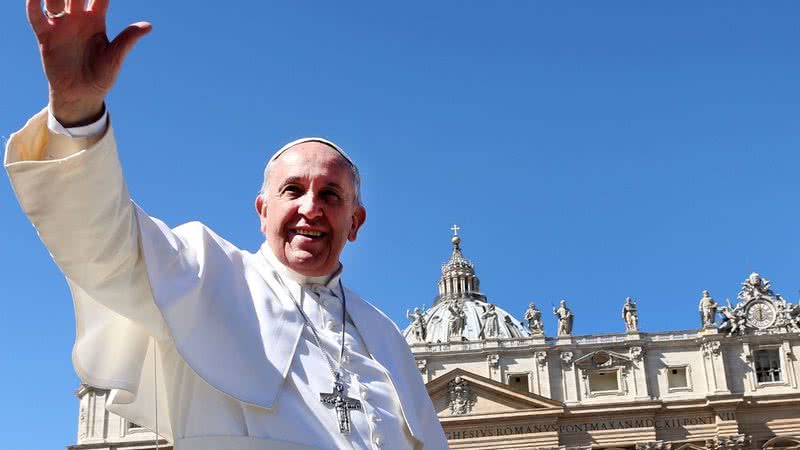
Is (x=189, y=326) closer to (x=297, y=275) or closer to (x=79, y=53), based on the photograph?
(x=297, y=275)

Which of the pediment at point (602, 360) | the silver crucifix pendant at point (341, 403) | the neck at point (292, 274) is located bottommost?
the silver crucifix pendant at point (341, 403)

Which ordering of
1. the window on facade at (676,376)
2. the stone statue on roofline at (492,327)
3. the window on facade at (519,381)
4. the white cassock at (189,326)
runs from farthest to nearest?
the stone statue on roofline at (492,327), the window on facade at (519,381), the window on facade at (676,376), the white cassock at (189,326)

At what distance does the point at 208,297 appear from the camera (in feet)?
9.27

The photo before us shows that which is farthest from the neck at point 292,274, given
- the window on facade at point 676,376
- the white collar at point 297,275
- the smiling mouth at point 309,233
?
the window on facade at point 676,376

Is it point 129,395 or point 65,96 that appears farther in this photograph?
point 129,395

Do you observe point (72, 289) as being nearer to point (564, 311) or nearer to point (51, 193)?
point (51, 193)

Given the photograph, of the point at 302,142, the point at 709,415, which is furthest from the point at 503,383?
the point at 302,142

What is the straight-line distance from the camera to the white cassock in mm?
2375

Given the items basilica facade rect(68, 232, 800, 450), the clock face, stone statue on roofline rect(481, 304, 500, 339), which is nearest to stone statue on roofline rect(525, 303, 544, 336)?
basilica facade rect(68, 232, 800, 450)

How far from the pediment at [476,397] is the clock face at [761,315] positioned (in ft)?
27.8

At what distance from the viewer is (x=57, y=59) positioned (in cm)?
224

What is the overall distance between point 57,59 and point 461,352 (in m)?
37.6

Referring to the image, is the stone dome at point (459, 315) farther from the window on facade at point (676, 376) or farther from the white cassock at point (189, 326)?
the white cassock at point (189, 326)

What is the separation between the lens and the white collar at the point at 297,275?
10.4 ft
